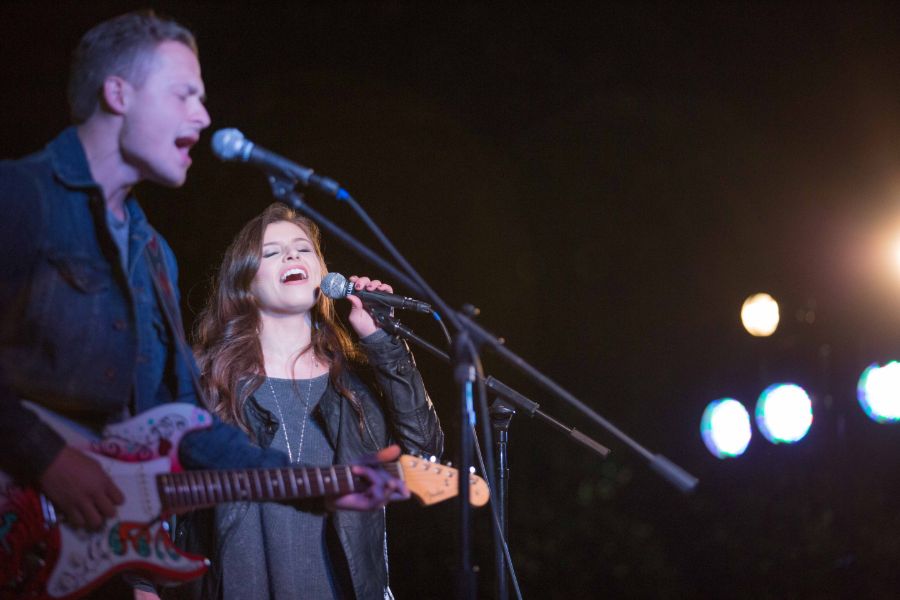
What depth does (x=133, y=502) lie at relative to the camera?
2.05 metres

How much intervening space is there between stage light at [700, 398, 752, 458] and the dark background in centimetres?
8

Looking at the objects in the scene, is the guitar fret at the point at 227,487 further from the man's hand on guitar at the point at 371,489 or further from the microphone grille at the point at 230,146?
the microphone grille at the point at 230,146

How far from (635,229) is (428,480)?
319 cm

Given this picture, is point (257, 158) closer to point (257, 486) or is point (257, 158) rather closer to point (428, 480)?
point (257, 486)

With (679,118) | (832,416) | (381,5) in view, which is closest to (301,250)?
(381,5)

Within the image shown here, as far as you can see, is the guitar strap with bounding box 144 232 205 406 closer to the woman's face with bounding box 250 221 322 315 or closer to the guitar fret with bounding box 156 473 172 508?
the guitar fret with bounding box 156 473 172 508

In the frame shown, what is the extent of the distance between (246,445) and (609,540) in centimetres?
342

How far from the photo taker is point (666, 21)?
4.84 meters

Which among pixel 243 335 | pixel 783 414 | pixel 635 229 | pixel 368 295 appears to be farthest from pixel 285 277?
pixel 783 414

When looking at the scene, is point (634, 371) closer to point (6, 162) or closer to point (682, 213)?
point (682, 213)

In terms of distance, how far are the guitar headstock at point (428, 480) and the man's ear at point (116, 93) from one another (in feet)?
4.12

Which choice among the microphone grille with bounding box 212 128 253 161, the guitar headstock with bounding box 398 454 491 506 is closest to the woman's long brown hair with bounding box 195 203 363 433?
the guitar headstock with bounding box 398 454 491 506

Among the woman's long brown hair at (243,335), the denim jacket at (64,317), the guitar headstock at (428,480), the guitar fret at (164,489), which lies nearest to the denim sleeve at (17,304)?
the denim jacket at (64,317)

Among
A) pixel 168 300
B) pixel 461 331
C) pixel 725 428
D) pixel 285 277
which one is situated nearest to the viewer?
pixel 461 331
